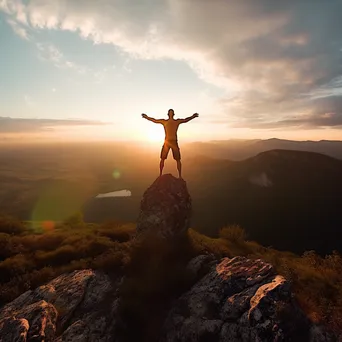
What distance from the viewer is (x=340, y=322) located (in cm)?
840

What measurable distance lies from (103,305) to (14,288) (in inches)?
191

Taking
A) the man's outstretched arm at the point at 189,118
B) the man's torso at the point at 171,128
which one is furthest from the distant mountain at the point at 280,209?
the man's outstretched arm at the point at 189,118

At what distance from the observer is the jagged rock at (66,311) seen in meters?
9.20

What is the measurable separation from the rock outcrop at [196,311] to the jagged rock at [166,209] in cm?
317

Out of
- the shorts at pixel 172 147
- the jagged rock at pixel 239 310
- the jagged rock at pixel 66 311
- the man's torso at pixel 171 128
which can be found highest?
the man's torso at pixel 171 128

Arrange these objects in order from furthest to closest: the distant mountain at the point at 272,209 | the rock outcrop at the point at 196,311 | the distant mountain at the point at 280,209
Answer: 1. the distant mountain at the point at 272,209
2. the distant mountain at the point at 280,209
3. the rock outcrop at the point at 196,311

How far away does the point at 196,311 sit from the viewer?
33.3ft

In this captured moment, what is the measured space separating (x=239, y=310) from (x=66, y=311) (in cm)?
652

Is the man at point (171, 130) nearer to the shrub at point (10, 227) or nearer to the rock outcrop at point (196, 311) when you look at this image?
the rock outcrop at point (196, 311)

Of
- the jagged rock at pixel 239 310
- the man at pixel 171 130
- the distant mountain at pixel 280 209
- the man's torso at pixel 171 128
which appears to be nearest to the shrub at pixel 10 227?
the man at pixel 171 130

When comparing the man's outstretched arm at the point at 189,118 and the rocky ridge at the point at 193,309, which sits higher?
the man's outstretched arm at the point at 189,118

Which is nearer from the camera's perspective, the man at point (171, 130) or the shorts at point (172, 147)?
the man at point (171, 130)

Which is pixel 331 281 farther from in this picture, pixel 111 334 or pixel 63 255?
pixel 63 255

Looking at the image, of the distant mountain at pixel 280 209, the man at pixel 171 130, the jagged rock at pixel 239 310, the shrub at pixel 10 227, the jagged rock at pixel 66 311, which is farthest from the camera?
the distant mountain at pixel 280 209
